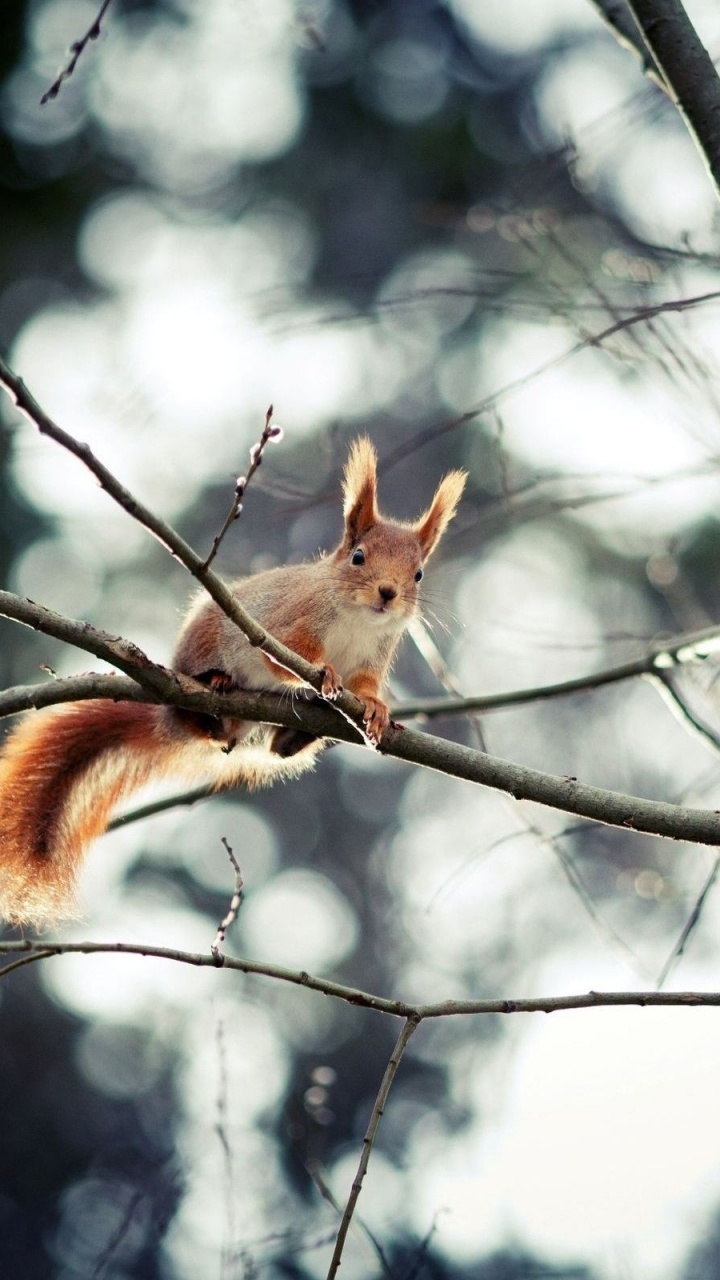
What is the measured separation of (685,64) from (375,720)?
3.82ft

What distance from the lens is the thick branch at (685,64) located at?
2230 mm

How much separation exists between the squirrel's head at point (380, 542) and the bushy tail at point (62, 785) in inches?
22.9

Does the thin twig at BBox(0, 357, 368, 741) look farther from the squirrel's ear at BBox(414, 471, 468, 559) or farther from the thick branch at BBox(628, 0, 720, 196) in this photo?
the squirrel's ear at BBox(414, 471, 468, 559)

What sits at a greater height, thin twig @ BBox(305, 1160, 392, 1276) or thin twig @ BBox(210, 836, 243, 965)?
thin twig @ BBox(210, 836, 243, 965)

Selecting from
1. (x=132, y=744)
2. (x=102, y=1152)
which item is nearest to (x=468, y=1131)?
(x=102, y=1152)

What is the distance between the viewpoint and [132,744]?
134 inches

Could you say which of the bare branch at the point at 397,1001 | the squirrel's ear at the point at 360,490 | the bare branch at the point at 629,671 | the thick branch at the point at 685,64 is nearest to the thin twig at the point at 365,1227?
the bare branch at the point at 397,1001

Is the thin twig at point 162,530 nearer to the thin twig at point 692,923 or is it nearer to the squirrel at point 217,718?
the thin twig at point 692,923

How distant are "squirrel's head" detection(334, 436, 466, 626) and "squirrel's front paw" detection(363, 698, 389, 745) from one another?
1.74ft

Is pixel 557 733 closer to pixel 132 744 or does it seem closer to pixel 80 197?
pixel 80 197

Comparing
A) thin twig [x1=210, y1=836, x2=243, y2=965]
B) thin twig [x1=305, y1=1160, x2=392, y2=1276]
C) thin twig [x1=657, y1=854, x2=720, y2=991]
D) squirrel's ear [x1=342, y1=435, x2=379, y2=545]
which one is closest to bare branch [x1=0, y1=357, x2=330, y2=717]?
thin twig [x1=210, y1=836, x2=243, y2=965]

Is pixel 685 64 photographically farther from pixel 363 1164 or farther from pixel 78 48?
pixel 363 1164

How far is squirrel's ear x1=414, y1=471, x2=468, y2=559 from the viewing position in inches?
137

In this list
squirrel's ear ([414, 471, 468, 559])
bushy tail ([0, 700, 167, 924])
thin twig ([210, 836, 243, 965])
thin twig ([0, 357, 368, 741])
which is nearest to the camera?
thin twig ([0, 357, 368, 741])
